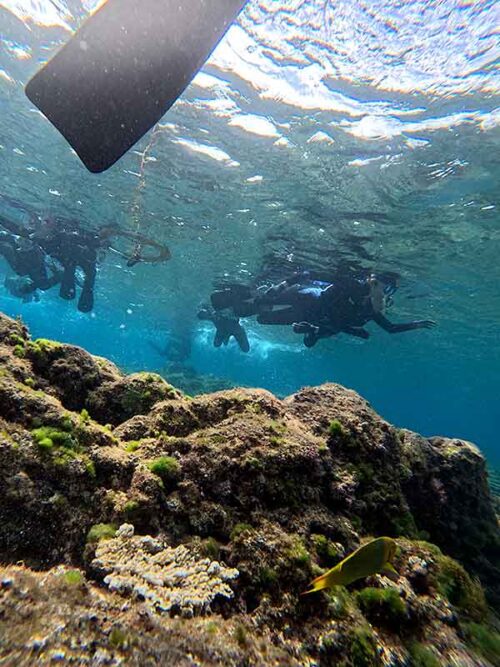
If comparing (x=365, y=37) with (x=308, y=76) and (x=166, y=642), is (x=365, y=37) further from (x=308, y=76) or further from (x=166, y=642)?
(x=166, y=642)

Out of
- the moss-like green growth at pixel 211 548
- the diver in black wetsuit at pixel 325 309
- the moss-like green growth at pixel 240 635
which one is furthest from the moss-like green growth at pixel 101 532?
the diver in black wetsuit at pixel 325 309

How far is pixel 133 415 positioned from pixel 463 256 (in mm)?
17165

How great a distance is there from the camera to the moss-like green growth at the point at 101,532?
7.37 ft

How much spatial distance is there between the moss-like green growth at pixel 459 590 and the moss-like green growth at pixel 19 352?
4277 mm

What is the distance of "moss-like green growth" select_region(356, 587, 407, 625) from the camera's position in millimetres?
2307

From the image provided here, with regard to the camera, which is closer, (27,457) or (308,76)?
(27,457)

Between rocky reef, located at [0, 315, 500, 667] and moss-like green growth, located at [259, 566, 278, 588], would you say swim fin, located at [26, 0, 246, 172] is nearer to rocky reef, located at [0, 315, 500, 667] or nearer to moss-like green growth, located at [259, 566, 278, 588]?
rocky reef, located at [0, 315, 500, 667]

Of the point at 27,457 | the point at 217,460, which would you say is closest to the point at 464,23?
the point at 217,460

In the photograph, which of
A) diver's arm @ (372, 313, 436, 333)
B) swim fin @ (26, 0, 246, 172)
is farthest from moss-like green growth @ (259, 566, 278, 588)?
diver's arm @ (372, 313, 436, 333)

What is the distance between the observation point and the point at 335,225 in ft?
47.4

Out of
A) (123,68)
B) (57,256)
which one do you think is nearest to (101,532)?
(123,68)

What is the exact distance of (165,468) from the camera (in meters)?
2.77

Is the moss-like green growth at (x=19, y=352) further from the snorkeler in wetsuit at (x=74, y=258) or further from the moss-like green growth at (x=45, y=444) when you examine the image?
the snorkeler in wetsuit at (x=74, y=258)

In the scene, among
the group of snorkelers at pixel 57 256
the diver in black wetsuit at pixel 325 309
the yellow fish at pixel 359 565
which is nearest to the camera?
the yellow fish at pixel 359 565
